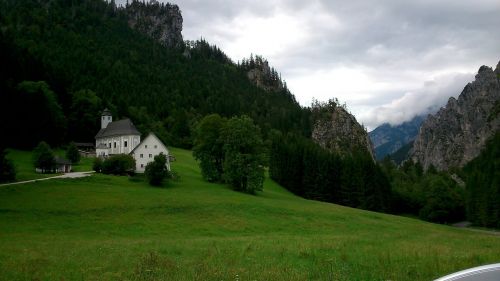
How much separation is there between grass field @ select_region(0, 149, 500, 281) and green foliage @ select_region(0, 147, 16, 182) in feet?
Result: 14.5

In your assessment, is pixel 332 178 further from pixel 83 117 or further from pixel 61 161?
pixel 83 117

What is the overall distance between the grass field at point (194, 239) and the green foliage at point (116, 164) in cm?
451

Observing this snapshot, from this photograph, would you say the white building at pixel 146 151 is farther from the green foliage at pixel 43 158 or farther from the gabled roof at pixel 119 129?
the green foliage at pixel 43 158

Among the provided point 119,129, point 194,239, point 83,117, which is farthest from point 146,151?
point 194,239

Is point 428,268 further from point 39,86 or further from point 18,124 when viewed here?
point 39,86

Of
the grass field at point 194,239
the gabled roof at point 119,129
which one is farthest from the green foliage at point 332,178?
the gabled roof at point 119,129

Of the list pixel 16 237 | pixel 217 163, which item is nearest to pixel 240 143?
pixel 217 163

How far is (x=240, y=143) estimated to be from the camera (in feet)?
244

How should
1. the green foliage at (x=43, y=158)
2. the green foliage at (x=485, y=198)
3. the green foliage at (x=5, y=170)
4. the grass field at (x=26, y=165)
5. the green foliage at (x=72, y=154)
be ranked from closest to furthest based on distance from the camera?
the green foliage at (x=5, y=170)
the grass field at (x=26, y=165)
the green foliage at (x=43, y=158)
the green foliage at (x=72, y=154)
the green foliage at (x=485, y=198)

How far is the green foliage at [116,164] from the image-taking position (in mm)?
69188

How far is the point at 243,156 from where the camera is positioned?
7312 centimetres

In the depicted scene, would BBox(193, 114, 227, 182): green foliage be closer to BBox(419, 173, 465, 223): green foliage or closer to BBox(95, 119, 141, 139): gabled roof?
BBox(95, 119, 141, 139): gabled roof

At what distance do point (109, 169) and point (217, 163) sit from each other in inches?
781

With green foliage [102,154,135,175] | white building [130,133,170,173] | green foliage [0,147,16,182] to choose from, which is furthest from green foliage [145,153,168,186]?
green foliage [0,147,16,182]
